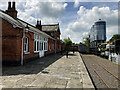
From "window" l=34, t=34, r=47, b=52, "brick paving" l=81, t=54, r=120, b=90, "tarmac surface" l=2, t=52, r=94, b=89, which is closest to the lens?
"tarmac surface" l=2, t=52, r=94, b=89

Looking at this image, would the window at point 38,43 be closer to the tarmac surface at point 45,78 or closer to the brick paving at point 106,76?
the tarmac surface at point 45,78

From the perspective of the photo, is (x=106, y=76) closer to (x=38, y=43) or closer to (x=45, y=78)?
(x=45, y=78)

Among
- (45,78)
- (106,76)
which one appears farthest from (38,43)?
(106,76)

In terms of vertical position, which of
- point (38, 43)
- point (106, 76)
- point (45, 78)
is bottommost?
point (106, 76)

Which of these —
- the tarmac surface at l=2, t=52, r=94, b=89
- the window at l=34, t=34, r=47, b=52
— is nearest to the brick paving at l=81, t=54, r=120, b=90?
the tarmac surface at l=2, t=52, r=94, b=89

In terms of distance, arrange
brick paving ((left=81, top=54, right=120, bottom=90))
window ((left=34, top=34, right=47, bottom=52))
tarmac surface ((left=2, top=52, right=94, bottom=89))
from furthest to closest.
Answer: window ((left=34, top=34, right=47, bottom=52)) < brick paving ((left=81, top=54, right=120, bottom=90)) < tarmac surface ((left=2, top=52, right=94, bottom=89))

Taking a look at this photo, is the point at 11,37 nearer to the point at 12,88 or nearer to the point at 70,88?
the point at 12,88

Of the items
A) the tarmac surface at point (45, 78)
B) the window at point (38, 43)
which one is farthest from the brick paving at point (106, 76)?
the window at point (38, 43)

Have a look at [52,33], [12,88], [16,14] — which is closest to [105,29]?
[52,33]

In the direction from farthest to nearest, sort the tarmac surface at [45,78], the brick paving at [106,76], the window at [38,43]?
1. the window at [38,43]
2. the brick paving at [106,76]
3. the tarmac surface at [45,78]

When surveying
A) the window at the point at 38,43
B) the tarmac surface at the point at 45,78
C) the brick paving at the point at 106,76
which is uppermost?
the window at the point at 38,43

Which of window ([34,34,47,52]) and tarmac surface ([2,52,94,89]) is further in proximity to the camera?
window ([34,34,47,52])

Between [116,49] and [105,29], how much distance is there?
16.9m

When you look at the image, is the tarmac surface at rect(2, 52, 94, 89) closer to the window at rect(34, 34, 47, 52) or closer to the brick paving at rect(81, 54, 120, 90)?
the brick paving at rect(81, 54, 120, 90)
